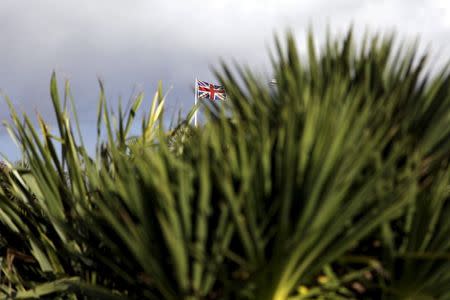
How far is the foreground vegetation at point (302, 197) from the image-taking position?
124 inches

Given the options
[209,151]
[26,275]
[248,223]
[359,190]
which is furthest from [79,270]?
[359,190]

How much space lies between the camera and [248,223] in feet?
10.4

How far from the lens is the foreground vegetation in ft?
10.3

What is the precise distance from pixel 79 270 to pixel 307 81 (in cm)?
206

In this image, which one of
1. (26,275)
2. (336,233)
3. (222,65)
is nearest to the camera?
(336,233)

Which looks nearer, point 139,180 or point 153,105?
point 139,180

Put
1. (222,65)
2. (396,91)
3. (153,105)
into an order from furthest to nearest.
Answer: (153,105)
(222,65)
(396,91)

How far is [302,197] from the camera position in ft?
10.7

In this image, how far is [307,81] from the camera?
4.02 metres

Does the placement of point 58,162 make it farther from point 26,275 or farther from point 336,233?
point 336,233

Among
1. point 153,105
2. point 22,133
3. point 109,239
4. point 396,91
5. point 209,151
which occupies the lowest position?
point 109,239

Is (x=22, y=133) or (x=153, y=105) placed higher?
(x=153, y=105)

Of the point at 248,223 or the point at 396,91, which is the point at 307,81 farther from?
the point at 248,223

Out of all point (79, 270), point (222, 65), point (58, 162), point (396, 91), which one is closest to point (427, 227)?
point (396, 91)
